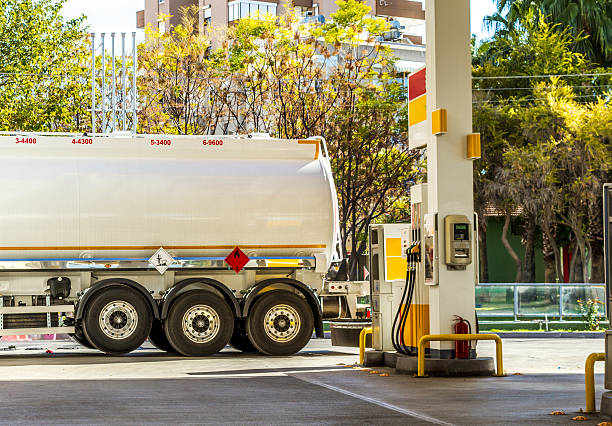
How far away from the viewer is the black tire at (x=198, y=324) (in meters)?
20.0

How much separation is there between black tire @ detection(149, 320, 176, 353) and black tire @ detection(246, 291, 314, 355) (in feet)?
5.43

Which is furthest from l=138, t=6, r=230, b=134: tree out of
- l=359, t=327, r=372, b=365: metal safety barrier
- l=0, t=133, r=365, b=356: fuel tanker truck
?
l=359, t=327, r=372, b=365: metal safety barrier

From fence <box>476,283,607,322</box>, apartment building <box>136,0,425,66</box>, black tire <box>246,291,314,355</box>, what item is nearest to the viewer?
black tire <box>246,291,314,355</box>

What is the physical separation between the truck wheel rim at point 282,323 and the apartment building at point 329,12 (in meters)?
40.2

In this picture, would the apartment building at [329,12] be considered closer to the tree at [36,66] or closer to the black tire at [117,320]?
the tree at [36,66]

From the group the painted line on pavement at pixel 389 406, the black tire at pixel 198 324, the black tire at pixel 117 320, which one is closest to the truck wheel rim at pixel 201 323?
the black tire at pixel 198 324

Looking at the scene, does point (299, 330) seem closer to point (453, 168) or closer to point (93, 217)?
point (93, 217)

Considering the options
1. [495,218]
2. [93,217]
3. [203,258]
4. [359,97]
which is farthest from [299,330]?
[495,218]

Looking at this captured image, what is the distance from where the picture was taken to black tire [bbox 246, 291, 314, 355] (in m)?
20.3

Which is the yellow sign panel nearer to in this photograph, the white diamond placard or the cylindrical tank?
the cylindrical tank

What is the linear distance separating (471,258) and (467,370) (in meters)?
1.58

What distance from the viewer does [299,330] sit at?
2047 centimetres

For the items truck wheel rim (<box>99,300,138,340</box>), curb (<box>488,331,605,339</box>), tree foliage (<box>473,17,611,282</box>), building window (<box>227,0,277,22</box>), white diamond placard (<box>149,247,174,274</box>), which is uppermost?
building window (<box>227,0,277,22</box>)

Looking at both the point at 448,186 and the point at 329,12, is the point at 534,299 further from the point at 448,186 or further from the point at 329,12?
the point at 329,12
